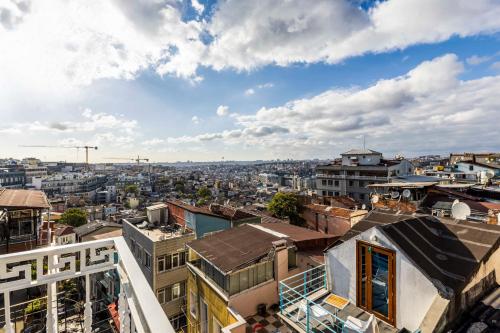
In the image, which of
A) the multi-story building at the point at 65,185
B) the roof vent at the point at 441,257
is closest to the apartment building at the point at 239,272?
the roof vent at the point at 441,257

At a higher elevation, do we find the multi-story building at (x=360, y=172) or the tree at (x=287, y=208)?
the multi-story building at (x=360, y=172)

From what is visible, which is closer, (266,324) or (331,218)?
(266,324)

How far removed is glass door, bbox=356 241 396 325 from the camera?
211 inches

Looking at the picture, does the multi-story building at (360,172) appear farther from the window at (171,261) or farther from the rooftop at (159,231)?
the window at (171,261)

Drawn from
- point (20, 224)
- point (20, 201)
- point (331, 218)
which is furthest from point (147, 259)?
point (331, 218)

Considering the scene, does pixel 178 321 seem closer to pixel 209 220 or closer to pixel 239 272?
pixel 209 220

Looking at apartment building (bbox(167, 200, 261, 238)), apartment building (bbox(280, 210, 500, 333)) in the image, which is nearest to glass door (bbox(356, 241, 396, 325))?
apartment building (bbox(280, 210, 500, 333))

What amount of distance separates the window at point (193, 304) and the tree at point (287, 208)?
17.0 meters

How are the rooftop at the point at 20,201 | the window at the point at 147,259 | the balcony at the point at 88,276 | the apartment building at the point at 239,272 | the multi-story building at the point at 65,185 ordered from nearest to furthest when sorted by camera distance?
the balcony at the point at 88,276
the apartment building at the point at 239,272
the rooftop at the point at 20,201
the window at the point at 147,259
the multi-story building at the point at 65,185

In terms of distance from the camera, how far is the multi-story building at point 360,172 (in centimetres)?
4260

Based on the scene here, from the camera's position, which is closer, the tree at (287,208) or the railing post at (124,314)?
the railing post at (124,314)

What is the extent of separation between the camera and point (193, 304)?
11.3 metres

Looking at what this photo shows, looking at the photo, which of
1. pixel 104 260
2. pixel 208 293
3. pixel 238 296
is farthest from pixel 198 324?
pixel 104 260

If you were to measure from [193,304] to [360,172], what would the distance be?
130 ft
